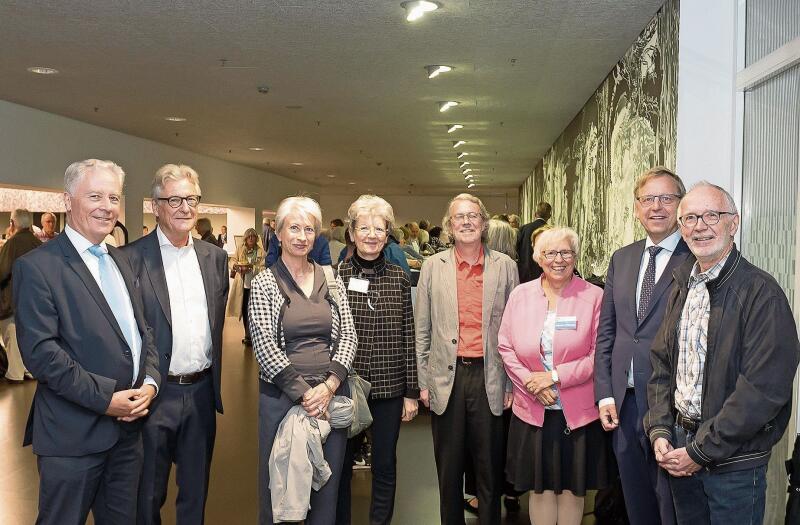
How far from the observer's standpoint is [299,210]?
323 centimetres

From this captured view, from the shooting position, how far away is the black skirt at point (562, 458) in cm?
343

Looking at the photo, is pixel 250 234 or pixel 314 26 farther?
pixel 250 234

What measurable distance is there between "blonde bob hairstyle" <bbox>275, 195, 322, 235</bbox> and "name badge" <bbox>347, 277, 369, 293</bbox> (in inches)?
15.4

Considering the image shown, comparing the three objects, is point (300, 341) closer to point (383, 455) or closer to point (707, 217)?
point (383, 455)

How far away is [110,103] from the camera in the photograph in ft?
30.5

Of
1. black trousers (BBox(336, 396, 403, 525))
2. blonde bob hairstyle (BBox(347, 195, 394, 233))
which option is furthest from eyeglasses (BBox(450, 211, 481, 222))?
black trousers (BBox(336, 396, 403, 525))

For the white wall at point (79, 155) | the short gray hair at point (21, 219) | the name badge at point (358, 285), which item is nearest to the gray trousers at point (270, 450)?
the name badge at point (358, 285)

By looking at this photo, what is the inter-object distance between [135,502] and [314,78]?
558 cm

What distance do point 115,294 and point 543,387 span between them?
191 cm

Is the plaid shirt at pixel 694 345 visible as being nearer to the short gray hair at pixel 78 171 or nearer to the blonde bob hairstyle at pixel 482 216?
the blonde bob hairstyle at pixel 482 216

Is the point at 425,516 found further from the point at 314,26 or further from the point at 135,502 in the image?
the point at 314,26

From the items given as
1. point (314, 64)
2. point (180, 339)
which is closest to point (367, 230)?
point (180, 339)

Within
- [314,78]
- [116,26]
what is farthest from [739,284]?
[314,78]

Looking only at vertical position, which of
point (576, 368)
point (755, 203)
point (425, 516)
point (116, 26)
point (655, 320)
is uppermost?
A: point (116, 26)
